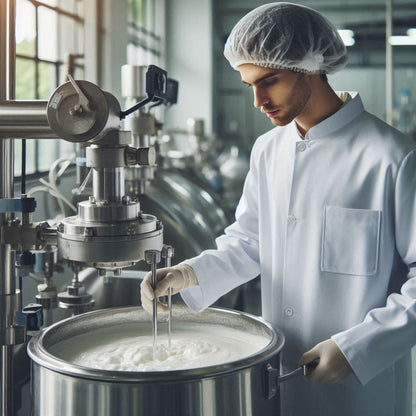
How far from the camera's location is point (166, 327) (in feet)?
4.48

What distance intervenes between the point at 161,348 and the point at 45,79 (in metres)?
1.95

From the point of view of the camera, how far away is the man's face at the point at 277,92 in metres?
1.24

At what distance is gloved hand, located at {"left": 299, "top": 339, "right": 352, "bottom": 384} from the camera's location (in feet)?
3.56

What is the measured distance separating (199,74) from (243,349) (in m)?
5.47

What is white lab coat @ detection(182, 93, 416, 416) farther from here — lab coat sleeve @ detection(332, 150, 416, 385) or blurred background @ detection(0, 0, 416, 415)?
blurred background @ detection(0, 0, 416, 415)

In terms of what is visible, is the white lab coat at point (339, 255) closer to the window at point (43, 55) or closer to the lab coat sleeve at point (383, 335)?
the lab coat sleeve at point (383, 335)

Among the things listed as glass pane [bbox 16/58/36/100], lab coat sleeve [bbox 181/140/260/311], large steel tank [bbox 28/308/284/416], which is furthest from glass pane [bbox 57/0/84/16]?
large steel tank [bbox 28/308/284/416]

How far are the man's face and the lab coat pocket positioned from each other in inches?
8.3

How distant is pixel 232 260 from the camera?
144cm

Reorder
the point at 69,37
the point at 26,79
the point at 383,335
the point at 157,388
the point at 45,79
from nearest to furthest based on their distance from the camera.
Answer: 1. the point at 157,388
2. the point at 383,335
3. the point at 26,79
4. the point at 45,79
5. the point at 69,37

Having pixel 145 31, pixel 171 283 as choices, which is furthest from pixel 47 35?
pixel 145 31

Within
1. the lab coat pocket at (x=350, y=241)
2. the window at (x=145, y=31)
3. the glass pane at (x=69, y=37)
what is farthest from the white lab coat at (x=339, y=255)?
the window at (x=145, y=31)

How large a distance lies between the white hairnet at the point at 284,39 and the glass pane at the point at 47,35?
1.76 m

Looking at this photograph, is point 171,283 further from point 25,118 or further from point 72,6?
point 72,6
